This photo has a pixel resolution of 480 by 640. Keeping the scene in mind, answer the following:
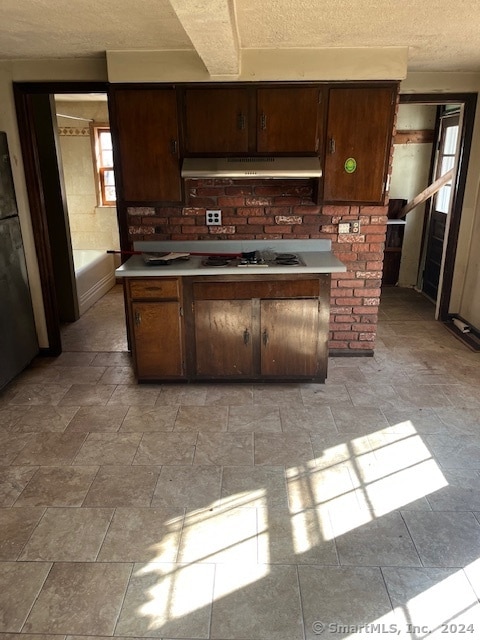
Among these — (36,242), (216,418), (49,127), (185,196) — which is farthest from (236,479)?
(49,127)

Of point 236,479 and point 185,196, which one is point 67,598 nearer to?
point 236,479

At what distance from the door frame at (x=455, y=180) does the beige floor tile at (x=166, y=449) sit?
3.18 m

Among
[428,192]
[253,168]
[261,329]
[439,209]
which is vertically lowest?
[261,329]

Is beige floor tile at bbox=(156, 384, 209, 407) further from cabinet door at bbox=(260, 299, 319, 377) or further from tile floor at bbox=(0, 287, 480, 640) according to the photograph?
→ cabinet door at bbox=(260, 299, 319, 377)

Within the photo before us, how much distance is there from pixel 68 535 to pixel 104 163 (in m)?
5.65

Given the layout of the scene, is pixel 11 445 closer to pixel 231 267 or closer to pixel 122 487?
pixel 122 487

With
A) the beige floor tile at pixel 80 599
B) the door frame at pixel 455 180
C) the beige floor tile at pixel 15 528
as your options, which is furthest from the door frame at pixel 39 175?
the door frame at pixel 455 180

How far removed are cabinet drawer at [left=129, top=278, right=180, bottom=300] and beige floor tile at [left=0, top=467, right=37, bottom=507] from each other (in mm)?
1315

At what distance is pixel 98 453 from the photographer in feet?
9.18

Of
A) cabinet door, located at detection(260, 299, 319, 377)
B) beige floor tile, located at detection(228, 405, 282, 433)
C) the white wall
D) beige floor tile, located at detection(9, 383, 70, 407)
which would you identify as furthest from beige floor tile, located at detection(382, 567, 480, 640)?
the white wall

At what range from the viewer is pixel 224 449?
2.81m

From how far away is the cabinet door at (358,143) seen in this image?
11.2ft

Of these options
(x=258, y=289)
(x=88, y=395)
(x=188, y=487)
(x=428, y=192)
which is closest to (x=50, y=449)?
(x=88, y=395)

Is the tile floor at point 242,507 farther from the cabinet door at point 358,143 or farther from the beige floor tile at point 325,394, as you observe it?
the cabinet door at point 358,143
